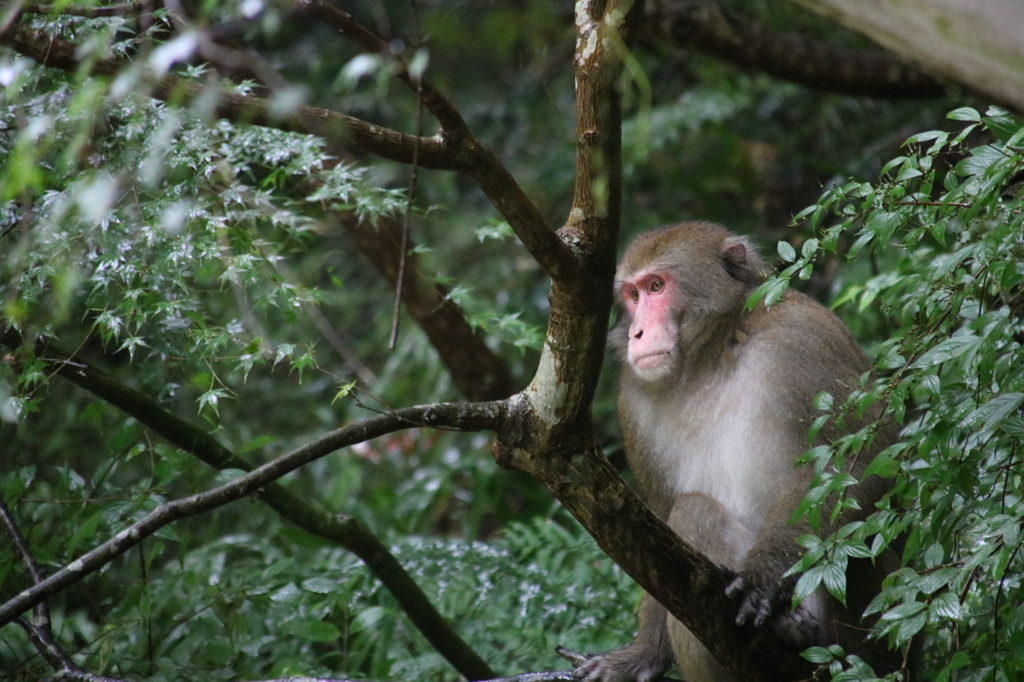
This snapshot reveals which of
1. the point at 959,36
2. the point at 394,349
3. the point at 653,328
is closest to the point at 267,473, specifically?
the point at 394,349

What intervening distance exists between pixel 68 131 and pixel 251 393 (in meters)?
4.42

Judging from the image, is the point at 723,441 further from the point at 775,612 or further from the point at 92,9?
the point at 92,9

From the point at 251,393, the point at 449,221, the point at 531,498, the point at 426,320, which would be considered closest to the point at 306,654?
the point at 426,320

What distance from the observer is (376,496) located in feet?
19.4

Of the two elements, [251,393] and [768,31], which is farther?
[251,393]

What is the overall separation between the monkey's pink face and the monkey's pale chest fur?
0.19 meters

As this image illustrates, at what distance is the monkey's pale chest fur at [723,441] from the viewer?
3.42m

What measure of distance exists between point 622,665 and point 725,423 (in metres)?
0.94

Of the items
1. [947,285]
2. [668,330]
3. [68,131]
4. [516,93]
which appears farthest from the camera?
[516,93]

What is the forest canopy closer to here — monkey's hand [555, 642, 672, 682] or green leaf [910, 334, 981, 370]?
green leaf [910, 334, 981, 370]

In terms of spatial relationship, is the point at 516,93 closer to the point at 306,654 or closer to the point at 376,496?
the point at 376,496

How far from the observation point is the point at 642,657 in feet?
11.3

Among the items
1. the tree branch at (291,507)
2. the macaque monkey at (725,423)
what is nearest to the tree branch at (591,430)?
the macaque monkey at (725,423)

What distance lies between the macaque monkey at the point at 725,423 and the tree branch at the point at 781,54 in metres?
2.39
